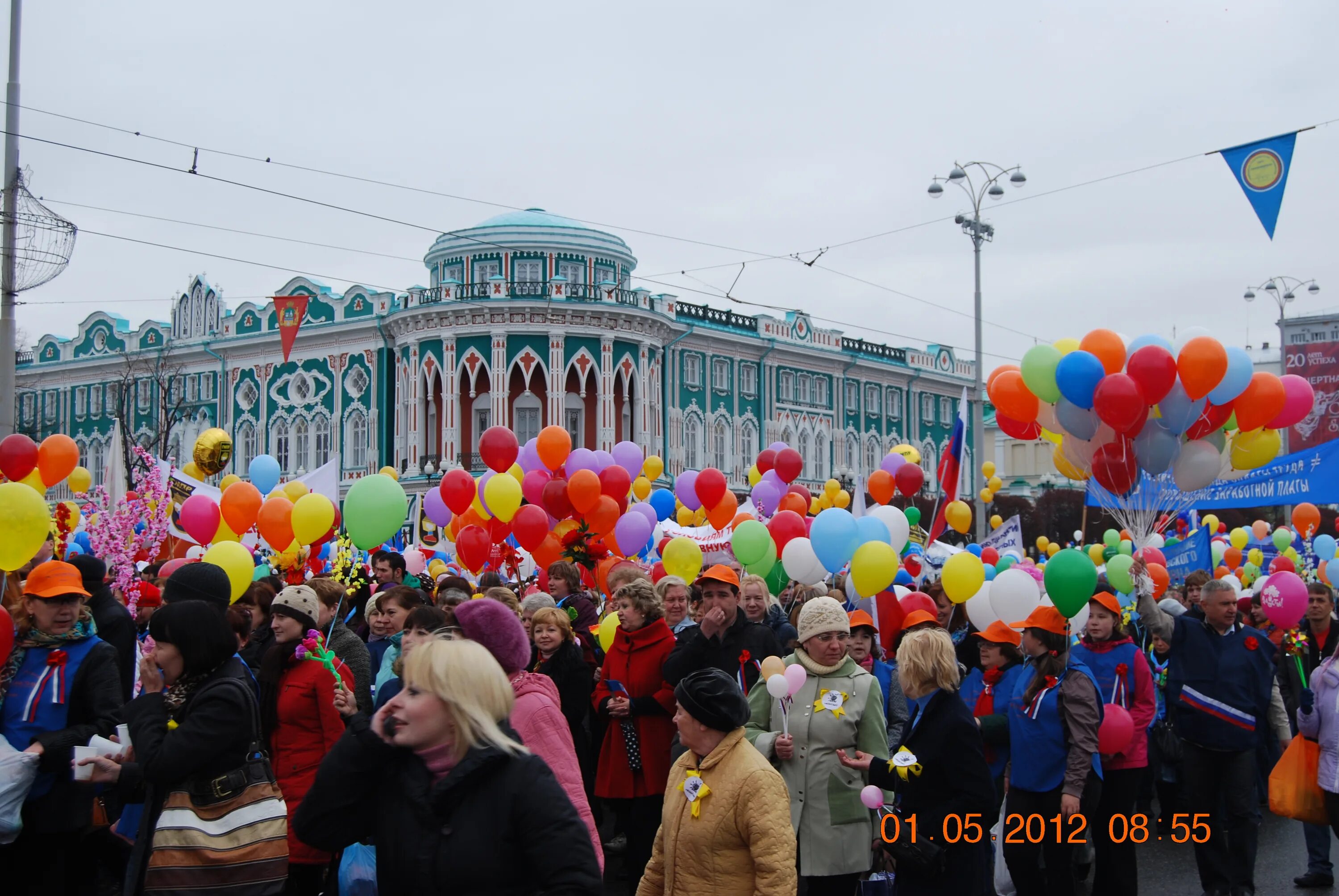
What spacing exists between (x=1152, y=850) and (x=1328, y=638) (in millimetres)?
2126

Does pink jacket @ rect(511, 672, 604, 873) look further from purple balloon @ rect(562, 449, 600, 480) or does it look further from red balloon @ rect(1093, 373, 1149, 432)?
purple balloon @ rect(562, 449, 600, 480)

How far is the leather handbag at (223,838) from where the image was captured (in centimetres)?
403

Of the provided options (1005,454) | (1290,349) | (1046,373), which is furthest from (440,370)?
(1005,454)

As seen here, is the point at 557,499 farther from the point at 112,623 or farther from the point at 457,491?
the point at 112,623

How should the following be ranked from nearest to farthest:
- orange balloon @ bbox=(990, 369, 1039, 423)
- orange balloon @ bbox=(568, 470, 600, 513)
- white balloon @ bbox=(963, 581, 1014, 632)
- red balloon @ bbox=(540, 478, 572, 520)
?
1. white balloon @ bbox=(963, 581, 1014, 632)
2. orange balloon @ bbox=(990, 369, 1039, 423)
3. orange balloon @ bbox=(568, 470, 600, 513)
4. red balloon @ bbox=(540, 478, 572, 520)

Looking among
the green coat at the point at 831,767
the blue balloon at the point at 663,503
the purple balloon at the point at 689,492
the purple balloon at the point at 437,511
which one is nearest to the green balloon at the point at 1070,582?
the green coat at the point at 831,767

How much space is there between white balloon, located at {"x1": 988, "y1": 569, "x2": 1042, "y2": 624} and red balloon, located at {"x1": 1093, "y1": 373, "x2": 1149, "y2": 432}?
125 inches

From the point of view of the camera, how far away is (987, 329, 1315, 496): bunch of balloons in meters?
10.1

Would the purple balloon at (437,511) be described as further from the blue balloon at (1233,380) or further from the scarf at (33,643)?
the scarf at (33,643)

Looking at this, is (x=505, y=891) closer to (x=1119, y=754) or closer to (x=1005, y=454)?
(x=1119, y=754)

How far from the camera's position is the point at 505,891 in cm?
296

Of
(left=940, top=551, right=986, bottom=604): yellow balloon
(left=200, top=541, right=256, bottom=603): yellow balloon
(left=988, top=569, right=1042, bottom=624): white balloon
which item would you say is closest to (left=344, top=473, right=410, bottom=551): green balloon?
(left=200, top=541, right=256, bottom=603): yellow balloon

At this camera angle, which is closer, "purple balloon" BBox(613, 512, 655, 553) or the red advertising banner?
"purple balloon" BBox(613, 512, 655, 553)

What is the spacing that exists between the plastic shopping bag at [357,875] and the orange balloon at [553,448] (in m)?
Answer: 8.82
